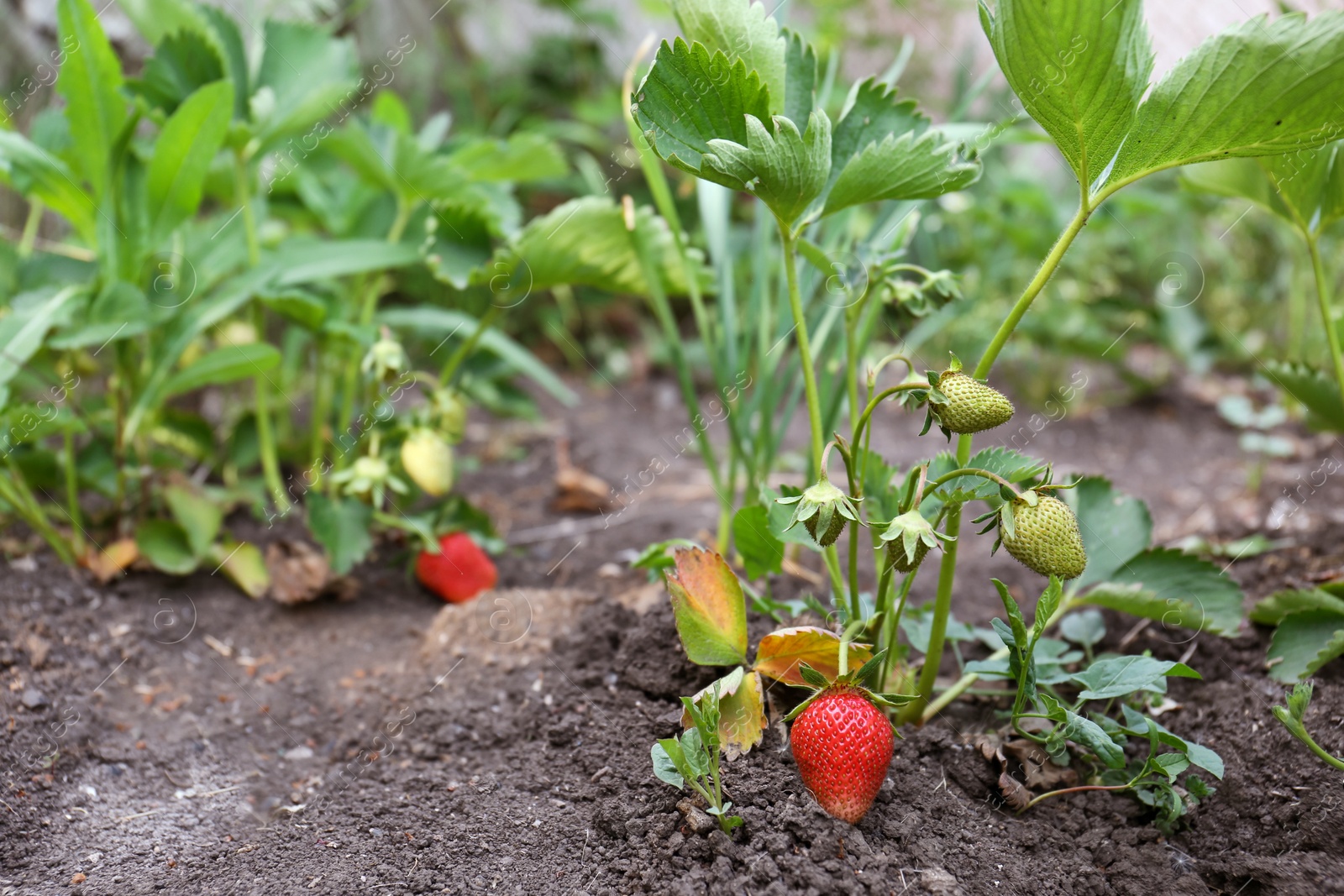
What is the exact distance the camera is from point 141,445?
1.48 m

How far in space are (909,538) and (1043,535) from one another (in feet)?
0.35

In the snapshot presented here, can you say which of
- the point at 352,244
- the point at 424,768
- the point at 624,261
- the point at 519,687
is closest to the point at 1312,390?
the point at 624,261

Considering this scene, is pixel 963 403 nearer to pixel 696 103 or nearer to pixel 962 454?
pixel 962 454

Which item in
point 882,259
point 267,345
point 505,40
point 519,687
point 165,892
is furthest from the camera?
point 505,40

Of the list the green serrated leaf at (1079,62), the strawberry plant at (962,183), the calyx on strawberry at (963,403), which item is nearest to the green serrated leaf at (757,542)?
the strawberry plant at (962,183)

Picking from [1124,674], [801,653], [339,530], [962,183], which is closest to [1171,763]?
[1124,674]

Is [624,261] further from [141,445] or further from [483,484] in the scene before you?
[141,445]

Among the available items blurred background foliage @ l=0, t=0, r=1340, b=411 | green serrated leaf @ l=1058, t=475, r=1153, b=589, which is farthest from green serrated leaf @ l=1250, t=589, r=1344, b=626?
blurred background foliage @ l=0, t=0, r=1340, b=411

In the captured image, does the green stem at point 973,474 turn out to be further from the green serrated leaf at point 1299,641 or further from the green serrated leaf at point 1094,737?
the green serrated leaf at point 1299,641

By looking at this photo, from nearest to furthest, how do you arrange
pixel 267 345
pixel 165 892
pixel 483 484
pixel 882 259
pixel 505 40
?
pixel 165 892 < pixel 882 259 < pixel 267 345 < pixel 483 484 < pixel 505 40

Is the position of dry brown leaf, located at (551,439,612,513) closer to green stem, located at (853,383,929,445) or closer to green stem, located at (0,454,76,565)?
green stem, located at (0,454,76,565)

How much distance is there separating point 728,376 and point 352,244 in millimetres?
657

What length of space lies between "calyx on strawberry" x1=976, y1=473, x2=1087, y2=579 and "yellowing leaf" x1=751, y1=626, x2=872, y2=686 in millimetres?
176

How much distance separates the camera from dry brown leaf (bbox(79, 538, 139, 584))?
132 cm
